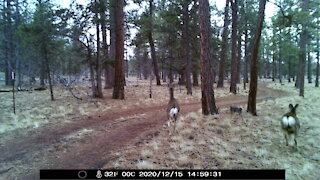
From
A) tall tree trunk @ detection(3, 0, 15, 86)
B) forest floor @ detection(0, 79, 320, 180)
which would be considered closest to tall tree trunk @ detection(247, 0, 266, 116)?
forest floor @ detection(0, 79, 320, 180)

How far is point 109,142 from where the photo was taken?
7641mm

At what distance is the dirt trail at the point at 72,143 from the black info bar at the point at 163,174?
0.94 ft

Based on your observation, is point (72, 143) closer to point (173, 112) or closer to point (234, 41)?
point (173, 112)

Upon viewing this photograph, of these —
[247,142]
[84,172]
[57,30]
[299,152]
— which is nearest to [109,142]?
[84,172]

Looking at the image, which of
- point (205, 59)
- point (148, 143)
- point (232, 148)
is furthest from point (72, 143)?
point (205, 59)

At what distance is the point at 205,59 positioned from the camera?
11.3 meters

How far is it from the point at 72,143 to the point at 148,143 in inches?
95.7

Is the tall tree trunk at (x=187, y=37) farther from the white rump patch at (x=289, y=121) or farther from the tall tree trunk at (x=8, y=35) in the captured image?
the tall tree trunk at (x=8, y=35)

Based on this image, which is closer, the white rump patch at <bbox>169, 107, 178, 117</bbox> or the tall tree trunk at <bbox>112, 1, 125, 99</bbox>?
the white rump patch at <bbox>169, 107, 178, 117</bbox>

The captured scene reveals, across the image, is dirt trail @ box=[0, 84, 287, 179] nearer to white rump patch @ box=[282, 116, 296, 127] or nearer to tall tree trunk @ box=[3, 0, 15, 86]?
white rump patch @ box=[282, 116, 296, 127]

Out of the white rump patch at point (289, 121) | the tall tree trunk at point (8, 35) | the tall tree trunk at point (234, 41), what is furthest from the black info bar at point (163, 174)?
the tall tree trunk at point (8, 35)

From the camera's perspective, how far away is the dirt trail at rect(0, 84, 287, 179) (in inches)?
232

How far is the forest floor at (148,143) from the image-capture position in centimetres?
587

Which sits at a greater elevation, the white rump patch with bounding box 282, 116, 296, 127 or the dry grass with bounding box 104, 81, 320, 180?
the white rump patch with bounding box 282, 116, 296, 127
